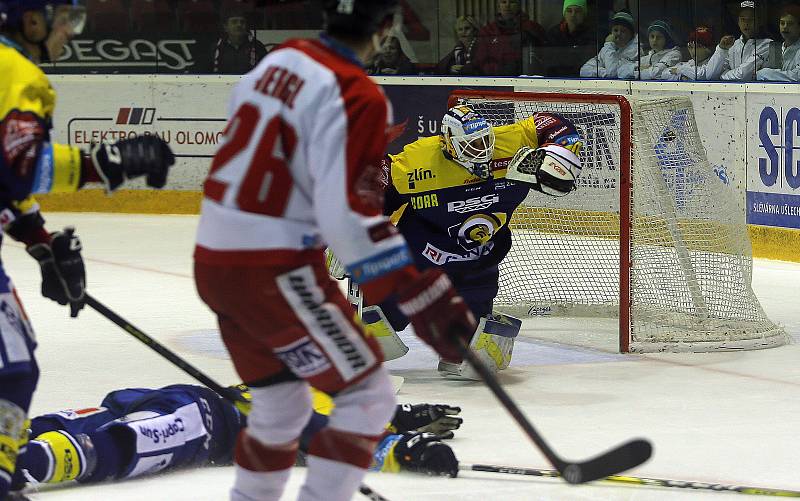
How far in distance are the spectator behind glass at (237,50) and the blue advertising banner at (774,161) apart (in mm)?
3613

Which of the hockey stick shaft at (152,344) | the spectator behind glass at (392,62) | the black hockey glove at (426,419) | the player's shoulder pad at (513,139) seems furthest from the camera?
the spectator behind glass at (392,62)

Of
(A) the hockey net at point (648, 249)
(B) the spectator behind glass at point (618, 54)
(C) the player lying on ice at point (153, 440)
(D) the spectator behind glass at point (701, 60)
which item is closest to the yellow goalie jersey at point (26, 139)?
(C) the player lying on ice at point (153, 440)

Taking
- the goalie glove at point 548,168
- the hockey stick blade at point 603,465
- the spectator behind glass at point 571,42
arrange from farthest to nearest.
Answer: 1. the spectator behind glass at point 571,42
2. the goalie glove at point 548,168
3. the hockey stick blade at point 603,465

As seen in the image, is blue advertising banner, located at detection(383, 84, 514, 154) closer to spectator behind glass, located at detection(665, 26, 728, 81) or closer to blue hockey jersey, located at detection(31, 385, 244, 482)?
spectator behind glass, located at detection(665, 26, 728, 81)

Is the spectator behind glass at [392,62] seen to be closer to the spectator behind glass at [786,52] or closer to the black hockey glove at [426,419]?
the spectator behind glass at [786,52]

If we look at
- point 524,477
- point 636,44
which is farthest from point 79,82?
point 524,477

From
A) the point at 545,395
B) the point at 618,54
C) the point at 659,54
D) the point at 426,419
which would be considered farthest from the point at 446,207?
the point at 618,54

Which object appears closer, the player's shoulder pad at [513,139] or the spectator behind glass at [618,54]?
the player's shoulder pad at [513,139]

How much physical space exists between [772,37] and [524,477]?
4.38 meters

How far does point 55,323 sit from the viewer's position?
5922 millimetres

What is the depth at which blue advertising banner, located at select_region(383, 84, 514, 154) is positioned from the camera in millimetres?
8791

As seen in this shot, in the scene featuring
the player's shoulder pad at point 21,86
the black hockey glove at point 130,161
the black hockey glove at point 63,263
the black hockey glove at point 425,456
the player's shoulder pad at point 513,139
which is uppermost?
the player's shoulder pad at point 21,86

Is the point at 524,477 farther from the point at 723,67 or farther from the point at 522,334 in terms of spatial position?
the point at 723,67

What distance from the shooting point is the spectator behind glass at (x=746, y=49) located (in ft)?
23.7
